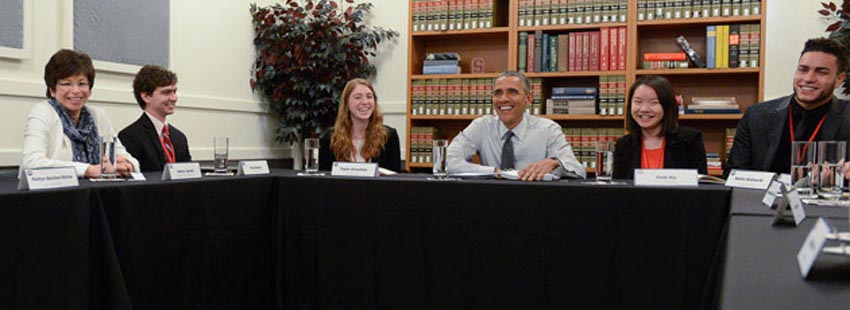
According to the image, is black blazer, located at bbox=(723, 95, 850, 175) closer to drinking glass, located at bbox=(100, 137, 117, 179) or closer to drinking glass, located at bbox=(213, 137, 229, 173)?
drinking glass, located at bbox=(213, 137, 229, 173)

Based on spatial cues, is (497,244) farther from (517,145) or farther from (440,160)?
(517,145)

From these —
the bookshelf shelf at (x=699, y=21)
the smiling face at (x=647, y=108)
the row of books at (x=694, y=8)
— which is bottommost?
the smiling face at (x=647, y=108)

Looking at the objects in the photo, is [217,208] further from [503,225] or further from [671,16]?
[671,16]

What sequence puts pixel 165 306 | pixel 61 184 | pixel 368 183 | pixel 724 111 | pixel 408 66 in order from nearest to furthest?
pixel 61 184
pixel 165 306
pixel 368 183
pixel 724 111
pixel 408 66

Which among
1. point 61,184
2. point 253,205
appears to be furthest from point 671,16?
point 61,184

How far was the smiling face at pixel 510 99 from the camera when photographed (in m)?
2.95

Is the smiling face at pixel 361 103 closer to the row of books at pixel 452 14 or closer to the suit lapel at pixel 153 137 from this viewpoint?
the suit lapel at pixel 153 137

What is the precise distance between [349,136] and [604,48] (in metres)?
1.95

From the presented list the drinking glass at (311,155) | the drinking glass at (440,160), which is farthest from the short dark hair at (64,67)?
the drinking glass at (440,160)

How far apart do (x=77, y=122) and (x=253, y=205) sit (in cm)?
93

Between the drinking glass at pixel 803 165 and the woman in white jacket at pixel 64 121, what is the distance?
6.99 feet

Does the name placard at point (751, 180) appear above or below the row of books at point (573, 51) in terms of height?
below

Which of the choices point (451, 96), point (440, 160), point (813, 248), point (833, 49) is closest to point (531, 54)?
point (451, 96)

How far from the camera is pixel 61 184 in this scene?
66.7 inches
